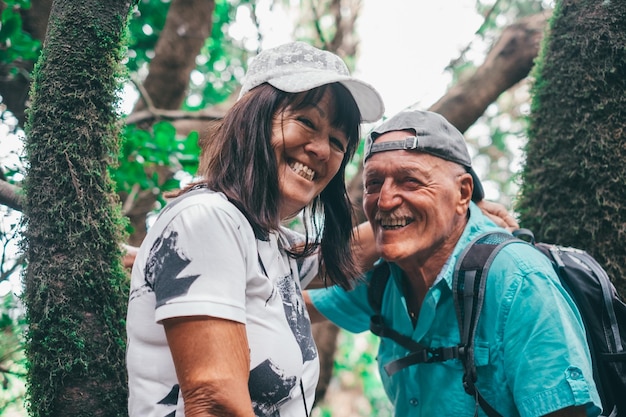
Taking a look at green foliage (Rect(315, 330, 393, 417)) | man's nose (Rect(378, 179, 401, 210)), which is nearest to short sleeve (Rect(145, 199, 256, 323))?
man's nose (Rect(378, 179, 401, 210))

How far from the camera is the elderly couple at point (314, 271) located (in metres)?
1.43

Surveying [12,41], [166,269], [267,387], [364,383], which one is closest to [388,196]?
[267,387]

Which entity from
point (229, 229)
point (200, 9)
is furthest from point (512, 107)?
point (229, 229)

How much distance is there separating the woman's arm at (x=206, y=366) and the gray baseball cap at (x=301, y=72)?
82 cm

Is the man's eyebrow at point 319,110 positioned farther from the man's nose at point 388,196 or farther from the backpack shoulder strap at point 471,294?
the backpack shoulder strap at point 471,294

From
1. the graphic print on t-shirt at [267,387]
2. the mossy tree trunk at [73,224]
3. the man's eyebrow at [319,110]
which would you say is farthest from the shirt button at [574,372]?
the mossy tree trunk at [73,224]

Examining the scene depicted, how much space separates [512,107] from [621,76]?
676 centimetres

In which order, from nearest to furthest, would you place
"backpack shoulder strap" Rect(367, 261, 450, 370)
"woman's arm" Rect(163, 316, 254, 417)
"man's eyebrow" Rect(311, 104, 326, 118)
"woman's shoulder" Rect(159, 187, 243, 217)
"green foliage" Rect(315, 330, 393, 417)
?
"woman's arm" Rect(163, 316, 254, 417), "woman's shoulder" Rect(159, 187, 243, 217), "man's eyebrow" Rect(311, 104, 326, 118), "backpack shoulder strap" Rect(367, 261, 450, 370), "green foliage" Rect(315, 330, 393, 417)

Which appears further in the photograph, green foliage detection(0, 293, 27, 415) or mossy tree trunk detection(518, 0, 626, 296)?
mossy tree trunk detection(518, 0, 626, 296)

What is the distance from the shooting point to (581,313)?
7.32 feet

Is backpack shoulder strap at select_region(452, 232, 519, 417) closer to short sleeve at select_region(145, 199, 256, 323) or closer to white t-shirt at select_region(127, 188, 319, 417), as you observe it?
white t-shirt at select_region(127, 188, 319, 417)

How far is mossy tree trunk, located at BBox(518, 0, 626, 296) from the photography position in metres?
2.89

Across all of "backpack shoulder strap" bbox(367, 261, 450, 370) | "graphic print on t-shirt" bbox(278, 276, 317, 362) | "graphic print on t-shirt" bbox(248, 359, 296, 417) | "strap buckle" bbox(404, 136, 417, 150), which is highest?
"strap buckle" bbox(404, 136, 417, 150)

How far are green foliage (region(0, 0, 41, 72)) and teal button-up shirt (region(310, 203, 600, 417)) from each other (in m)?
1.92
